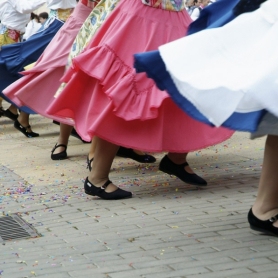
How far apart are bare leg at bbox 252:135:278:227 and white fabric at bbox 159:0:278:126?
26.0 inches

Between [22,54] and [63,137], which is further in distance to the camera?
[22,54]

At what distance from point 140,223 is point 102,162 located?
2.40 feet

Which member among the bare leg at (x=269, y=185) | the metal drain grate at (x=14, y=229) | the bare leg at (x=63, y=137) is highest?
the bare leg at (x=269, y=185)

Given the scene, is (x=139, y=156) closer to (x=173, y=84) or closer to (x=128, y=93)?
(x=128, y=93)

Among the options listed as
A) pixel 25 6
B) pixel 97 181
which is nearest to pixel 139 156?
pixel 97 181

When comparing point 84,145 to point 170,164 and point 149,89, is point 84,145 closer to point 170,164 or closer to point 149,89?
point 170,164

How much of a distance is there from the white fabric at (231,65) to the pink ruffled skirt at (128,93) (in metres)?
1.26

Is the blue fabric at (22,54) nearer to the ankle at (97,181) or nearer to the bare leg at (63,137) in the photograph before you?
the bare leg at (63,137)

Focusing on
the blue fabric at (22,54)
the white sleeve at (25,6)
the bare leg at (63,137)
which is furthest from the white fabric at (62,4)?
the white sleeve at (25,6)

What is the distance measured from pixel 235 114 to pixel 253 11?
57 centimetres

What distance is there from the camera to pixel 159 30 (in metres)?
4.81

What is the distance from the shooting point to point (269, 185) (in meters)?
3.88

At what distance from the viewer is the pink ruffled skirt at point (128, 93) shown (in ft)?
15.2

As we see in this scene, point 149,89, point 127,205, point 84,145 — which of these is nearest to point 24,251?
point 127,205
